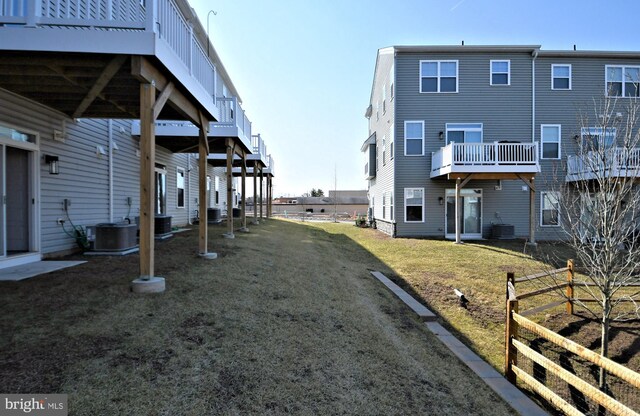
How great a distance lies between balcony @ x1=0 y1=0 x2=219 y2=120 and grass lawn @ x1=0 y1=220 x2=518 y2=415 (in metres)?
2.92

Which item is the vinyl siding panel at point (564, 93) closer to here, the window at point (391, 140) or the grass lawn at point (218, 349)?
the window at point (391, 140)

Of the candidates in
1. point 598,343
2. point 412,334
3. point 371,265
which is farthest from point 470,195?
point 412,334

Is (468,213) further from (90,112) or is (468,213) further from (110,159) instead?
(90,112)

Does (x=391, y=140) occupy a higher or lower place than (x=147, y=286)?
higher

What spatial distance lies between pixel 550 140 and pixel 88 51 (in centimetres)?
1818

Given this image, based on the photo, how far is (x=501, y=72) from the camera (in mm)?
16547

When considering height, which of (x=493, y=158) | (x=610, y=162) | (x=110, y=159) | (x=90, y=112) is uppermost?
(x=90, y=112)

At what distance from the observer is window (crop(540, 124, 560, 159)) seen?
54.4 feet

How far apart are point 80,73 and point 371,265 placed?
8355 mm

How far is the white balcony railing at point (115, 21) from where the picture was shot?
4.36 metres

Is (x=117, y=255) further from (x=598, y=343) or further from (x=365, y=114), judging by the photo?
(x=365, y=114)

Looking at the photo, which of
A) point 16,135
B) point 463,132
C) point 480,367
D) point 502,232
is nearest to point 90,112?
point 16,135

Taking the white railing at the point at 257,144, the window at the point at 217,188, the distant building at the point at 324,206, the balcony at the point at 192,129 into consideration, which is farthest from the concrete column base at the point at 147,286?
the distant building at the point at 324,206

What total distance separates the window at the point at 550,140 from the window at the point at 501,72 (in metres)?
2.74
